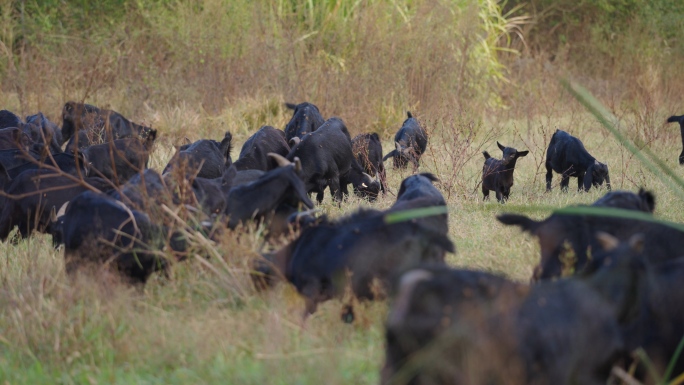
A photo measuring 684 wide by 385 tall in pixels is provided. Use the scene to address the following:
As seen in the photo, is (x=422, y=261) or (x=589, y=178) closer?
(x=422, y=261)

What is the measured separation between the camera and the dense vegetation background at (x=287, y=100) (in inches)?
179

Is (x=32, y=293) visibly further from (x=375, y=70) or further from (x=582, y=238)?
(x=375, y=70)

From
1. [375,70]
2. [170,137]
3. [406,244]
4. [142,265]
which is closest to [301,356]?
[406,244]

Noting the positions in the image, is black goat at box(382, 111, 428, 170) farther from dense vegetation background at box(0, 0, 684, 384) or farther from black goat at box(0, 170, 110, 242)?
black goat at box(0, 170, 110, 242)

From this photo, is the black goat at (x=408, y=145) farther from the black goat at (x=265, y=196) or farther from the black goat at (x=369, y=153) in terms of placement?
the black goat at (x=265, y=196)

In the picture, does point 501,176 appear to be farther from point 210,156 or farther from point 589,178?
point 210,156

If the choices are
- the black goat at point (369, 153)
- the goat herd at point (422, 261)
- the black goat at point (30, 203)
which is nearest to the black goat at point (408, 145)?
the black goat at point (369, 153)

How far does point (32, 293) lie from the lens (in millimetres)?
5078

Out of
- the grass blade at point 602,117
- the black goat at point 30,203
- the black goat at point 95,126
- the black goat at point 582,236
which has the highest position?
the grass blade at point 602,117

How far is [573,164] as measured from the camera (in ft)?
33.9

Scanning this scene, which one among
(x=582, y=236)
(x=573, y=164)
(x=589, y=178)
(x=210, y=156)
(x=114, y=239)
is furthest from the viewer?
(x=573, y=164)

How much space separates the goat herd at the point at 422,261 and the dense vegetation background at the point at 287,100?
222 mm

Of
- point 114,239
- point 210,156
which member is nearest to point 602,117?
point 114,239

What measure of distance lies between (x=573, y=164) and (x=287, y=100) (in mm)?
7069
